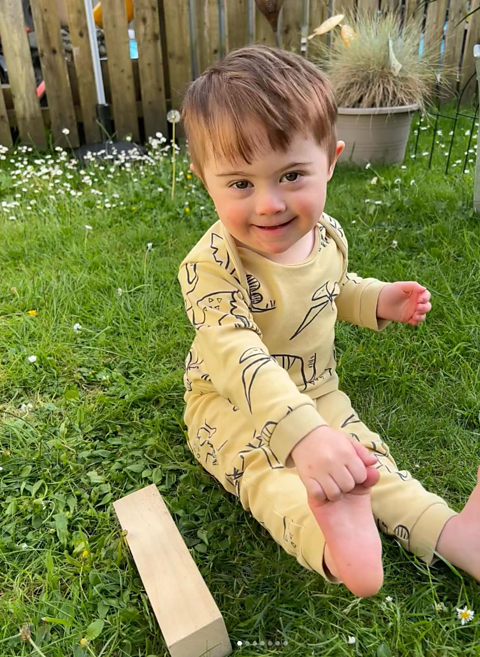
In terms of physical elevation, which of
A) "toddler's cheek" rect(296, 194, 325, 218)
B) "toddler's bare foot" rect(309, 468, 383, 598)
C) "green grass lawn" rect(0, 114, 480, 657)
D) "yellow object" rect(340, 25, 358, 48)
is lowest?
"green grass lawn" rect(0, 114, 480, 657)

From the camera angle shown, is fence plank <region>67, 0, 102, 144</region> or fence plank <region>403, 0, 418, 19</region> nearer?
fence plank <region>67, 0, 102, 144</region>

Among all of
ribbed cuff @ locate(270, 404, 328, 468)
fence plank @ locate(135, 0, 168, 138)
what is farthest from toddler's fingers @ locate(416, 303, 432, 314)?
fence plank @ locate(135, 0, 168, 138)

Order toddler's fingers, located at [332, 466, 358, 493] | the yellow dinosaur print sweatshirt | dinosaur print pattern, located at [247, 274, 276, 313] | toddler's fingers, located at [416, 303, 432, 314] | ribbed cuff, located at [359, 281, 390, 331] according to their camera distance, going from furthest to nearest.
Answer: ribbed cuff, located at [359, 281, 390, 331] → toddler's fingers, located at [416, 303, 432, 314] → dinosaur print pattern, located at [247, 274, 276, 313] → the yellow dinosaur print sweatshirt → toddler's fingers, located at [332, 466, 358, 493]

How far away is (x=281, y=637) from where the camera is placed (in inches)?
49.8

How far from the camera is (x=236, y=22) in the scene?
4441 mm

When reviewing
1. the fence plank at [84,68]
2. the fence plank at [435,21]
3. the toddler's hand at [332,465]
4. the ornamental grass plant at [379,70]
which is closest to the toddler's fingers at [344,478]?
the toddler's hand at [332,465]

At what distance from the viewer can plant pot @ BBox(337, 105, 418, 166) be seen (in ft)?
12.1

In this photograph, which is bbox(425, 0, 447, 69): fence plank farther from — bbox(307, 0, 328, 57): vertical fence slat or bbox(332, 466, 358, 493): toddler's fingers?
bbox(332, 466, 358, 493): toddler's fingers

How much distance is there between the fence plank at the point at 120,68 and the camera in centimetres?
420

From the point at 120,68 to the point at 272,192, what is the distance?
3594 mm

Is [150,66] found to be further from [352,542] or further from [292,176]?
[352,542]

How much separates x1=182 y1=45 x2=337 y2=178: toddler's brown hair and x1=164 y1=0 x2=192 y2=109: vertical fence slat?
10.7 ft

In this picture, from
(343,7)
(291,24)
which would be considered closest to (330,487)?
(291,24)

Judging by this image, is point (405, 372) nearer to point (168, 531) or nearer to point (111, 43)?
point (168, 531)
